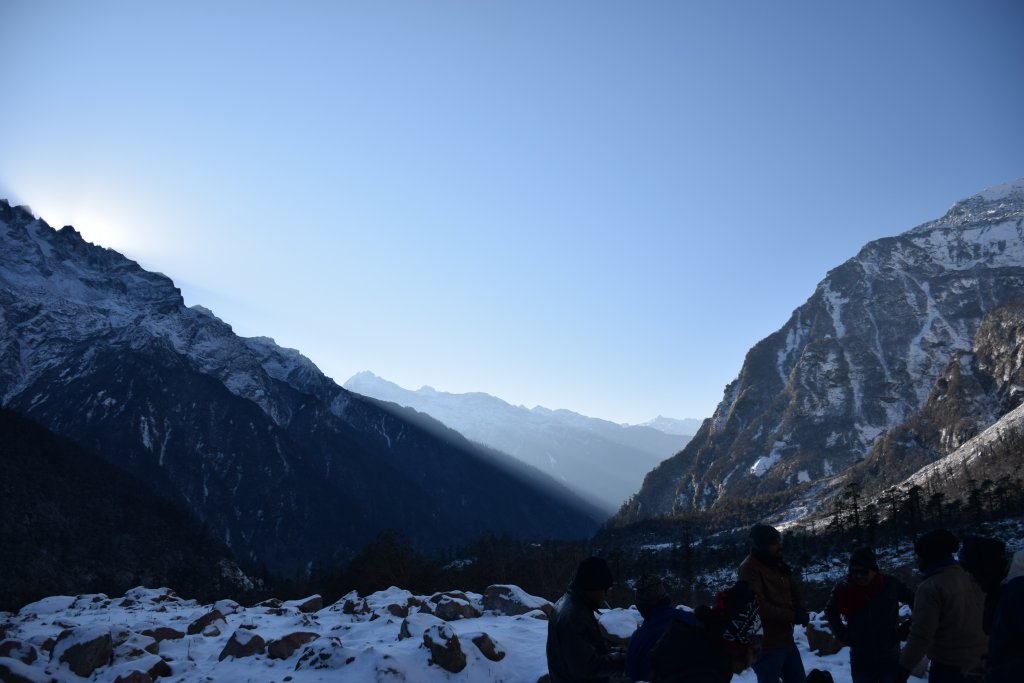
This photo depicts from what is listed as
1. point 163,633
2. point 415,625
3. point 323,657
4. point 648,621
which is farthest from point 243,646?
point 648,621

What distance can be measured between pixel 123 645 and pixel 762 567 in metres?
15.4

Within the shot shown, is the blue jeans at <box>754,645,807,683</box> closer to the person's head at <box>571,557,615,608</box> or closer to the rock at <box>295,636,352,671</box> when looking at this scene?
the person's head at <box>571,557,615,608</box>

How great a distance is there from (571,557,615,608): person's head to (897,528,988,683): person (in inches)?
124

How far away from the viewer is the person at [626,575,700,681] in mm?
5742

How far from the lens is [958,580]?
6340 mm

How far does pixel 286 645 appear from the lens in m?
14.8

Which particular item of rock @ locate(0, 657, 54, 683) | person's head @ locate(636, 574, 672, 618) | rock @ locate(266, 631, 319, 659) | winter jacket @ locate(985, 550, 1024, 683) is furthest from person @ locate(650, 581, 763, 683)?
rock @ locate(0, 657, 54, 683)

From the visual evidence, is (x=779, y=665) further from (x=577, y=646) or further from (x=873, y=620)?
(x=577, y=646)

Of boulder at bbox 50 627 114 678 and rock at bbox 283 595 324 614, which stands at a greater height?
boulder at bbox 50 627 114 678

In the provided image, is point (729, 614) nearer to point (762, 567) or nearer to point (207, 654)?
point (762, 567)

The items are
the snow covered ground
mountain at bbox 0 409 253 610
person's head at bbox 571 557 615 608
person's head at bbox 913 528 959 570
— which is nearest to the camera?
person's head at bbox 571 557 615 608

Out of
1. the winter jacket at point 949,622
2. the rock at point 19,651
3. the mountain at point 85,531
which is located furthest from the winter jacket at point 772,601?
the mountain at point 85,531

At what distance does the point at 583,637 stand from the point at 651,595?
0.78 m

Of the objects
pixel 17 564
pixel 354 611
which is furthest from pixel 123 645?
pixel 17 564
